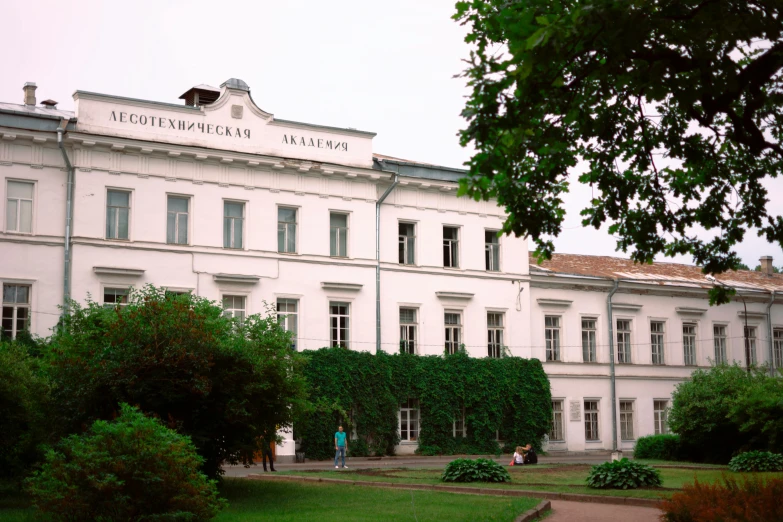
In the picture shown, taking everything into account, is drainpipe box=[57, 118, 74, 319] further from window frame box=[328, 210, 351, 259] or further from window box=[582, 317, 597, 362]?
window box=[582, 317, 597, 362]

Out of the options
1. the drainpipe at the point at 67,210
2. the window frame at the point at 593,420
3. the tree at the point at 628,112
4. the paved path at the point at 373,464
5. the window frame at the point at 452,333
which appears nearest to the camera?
the tree at the point at 628,112

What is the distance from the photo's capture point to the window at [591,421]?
45.9 m

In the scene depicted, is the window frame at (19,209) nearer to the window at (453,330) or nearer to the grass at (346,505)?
the grass at (346,505)

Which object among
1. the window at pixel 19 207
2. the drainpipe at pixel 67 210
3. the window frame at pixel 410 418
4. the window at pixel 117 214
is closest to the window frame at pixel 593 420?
the window frame at pixel 410 418

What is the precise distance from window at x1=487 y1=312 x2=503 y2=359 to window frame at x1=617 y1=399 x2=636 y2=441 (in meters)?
7.69

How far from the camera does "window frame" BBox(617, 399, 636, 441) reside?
4712 centimetres

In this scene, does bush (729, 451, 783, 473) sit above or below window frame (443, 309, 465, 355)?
below

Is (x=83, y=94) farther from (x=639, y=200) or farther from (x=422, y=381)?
(x=639, y=200)

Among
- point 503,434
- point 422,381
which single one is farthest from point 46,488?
point 503,434

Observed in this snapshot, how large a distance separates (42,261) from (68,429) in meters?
16.1

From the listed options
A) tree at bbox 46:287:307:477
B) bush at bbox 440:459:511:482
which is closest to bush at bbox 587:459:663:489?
bush at bbox 440:459:511:482

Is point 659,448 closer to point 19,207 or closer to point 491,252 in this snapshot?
point 491,252

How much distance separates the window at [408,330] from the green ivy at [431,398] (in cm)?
82

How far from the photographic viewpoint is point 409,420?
40594 mm
